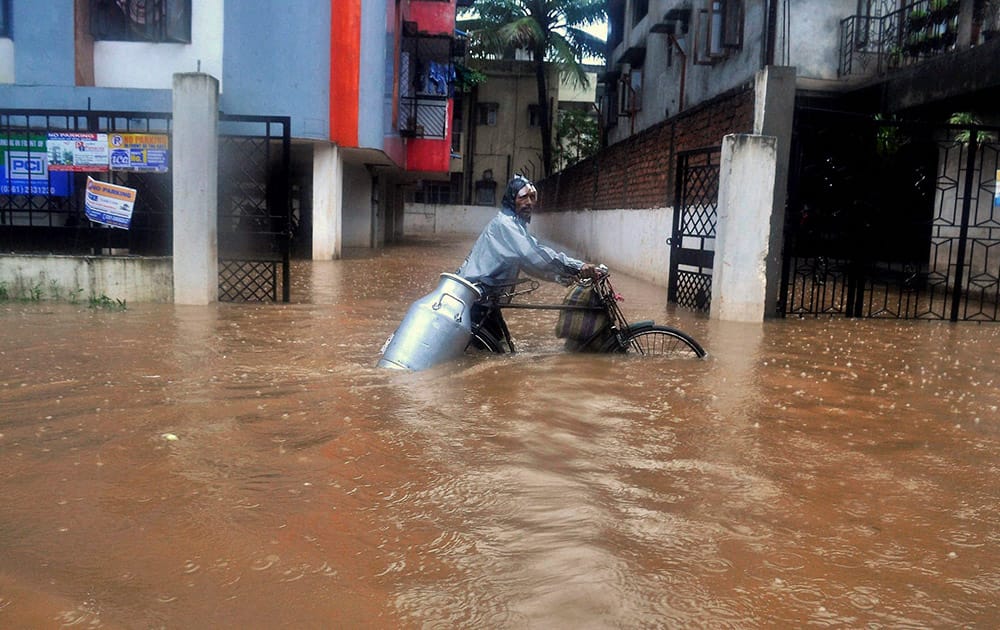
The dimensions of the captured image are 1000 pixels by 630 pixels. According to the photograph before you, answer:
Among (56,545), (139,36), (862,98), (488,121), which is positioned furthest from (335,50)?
(488,121)

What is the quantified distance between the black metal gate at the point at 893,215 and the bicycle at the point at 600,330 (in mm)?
4068

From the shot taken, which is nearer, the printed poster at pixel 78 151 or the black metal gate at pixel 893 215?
the printed poster at pixel 78 151

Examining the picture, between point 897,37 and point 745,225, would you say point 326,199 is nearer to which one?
point 745,225

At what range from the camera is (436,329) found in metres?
5.89

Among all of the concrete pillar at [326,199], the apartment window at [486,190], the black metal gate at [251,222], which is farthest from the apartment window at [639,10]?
the black metal gate at [251,222]

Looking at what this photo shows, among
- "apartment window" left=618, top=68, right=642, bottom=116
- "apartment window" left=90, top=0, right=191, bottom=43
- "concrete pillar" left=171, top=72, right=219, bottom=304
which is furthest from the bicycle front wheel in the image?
"apartment window" left=618, top=68, right=642, bottom=116

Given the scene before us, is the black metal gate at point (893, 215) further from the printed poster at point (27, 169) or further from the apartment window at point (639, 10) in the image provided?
the apartment window at point (639, 10)

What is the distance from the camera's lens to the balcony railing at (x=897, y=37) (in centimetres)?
1445

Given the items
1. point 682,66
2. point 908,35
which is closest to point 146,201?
point 908,35

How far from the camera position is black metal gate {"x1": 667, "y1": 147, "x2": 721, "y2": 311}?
428 inches

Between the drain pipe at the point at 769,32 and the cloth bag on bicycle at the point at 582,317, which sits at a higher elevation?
the drain pipe at the point at 769,32

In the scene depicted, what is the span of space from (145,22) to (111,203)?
6802 mm

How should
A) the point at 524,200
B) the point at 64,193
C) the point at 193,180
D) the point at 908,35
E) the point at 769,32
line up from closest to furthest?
the point at 524,200
the point at 193,180
the point at 64,193
the point at 908,35
the point at 769,32

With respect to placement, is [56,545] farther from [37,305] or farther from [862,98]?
[862,98]
